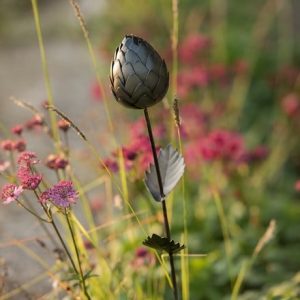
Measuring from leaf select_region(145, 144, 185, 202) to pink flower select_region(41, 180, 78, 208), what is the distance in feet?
0.74

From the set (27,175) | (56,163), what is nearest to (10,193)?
(27,175)

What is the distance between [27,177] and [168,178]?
356 millimetres

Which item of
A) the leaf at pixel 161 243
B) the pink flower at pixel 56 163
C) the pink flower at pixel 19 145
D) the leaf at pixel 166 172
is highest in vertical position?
the pink flower at pixel 19 145

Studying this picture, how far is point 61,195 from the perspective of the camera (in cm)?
143

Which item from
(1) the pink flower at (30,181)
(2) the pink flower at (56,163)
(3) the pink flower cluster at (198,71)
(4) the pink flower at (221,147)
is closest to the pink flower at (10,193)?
(1) the pink flower at (30,181)

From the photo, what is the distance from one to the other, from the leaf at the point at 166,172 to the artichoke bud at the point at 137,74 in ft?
0.56

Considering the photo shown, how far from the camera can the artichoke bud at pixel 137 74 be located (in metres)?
1.50

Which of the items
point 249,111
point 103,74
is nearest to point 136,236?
point 249,111

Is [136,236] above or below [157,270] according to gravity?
above

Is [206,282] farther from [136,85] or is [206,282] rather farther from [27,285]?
[136,85]

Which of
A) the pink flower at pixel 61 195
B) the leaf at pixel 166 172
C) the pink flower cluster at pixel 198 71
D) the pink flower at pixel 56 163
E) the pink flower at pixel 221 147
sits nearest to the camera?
the pink flower at pixel 61 195

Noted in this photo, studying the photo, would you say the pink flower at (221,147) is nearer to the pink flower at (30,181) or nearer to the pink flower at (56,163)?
the pink flower at (56,163)

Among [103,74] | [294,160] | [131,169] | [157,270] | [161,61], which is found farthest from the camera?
[103,74]

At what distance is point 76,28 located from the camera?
20.3 feet
